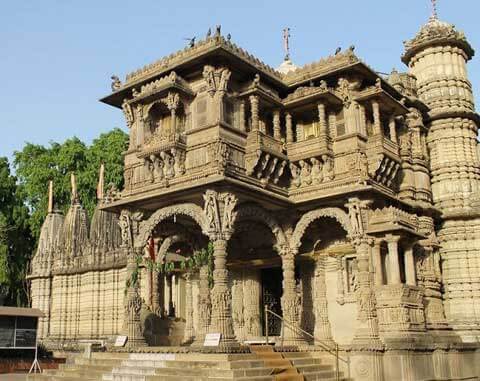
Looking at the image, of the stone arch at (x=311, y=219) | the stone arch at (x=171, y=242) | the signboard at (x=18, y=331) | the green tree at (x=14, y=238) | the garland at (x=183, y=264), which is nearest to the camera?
the garland at (x=183, y=264)

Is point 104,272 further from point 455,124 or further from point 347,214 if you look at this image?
point 455,124

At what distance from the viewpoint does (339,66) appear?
20172 millimetres

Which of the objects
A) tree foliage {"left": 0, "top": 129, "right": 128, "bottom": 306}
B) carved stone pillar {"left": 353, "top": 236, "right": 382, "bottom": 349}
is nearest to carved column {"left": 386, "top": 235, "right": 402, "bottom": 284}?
carved stone pillar {"left": 353, "top": 236, "right": 382, "bottom": 349}

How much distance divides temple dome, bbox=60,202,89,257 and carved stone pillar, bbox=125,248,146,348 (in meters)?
13.0

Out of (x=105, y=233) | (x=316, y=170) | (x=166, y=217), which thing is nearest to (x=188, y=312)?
(x=166, y=217)

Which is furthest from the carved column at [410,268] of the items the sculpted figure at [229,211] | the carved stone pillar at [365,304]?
the sculpted figure at [229,211]

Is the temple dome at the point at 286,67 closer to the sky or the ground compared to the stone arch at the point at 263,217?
closer to the sky

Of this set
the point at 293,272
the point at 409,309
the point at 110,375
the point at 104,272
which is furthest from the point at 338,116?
the point at 104,272

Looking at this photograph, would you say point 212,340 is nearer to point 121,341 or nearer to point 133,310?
point 121,341

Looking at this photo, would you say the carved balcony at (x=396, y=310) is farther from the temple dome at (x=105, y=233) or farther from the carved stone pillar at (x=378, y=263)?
the temple dome at (x=105, y=233)

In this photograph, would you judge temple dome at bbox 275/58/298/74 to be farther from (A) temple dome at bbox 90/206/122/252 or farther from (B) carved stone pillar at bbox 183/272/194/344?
(A) temple dome at bbox 90/206/122/252

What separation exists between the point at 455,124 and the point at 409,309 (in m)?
9.37

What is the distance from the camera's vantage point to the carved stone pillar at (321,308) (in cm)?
2058

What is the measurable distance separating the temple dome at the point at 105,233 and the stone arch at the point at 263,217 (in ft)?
42.2
